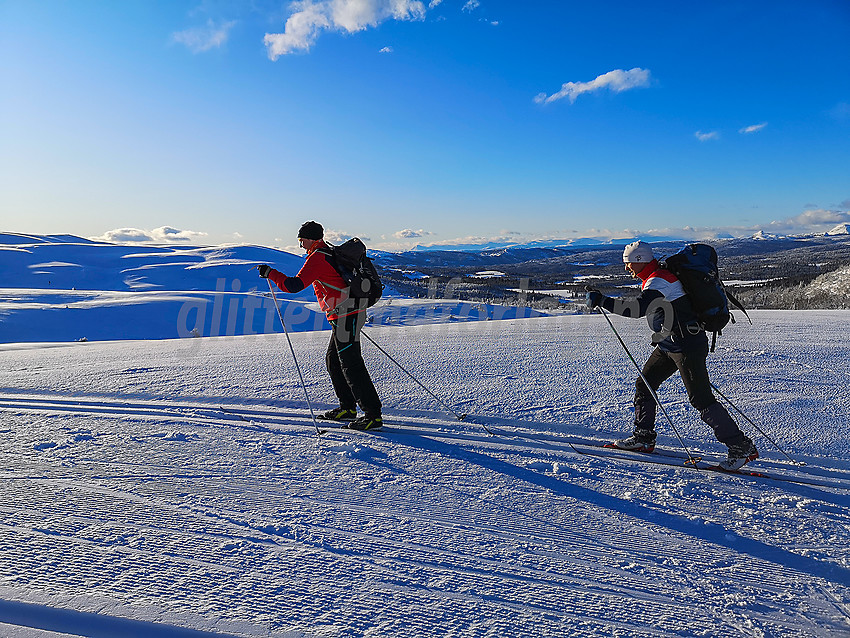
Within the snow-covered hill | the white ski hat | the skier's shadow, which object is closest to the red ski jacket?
the skier's shadow

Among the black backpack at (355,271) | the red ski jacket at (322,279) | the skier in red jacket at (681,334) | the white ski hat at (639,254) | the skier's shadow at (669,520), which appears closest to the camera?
the skier's shadow at (669,520)

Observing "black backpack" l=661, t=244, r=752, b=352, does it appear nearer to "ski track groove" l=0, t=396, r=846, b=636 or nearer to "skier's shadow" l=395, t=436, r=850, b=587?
"skier's shadow" l=395, t=436, r=850, b=587

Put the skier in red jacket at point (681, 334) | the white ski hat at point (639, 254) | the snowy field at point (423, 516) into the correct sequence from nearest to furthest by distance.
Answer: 1. the snowy field at point (423, 516)
2. the skier in red jacket at point (681, 334)
3. the white ski hat at point (639, 254)

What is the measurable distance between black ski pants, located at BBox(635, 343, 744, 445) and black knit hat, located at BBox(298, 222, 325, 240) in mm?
3108

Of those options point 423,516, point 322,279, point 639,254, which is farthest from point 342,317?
point 639,254

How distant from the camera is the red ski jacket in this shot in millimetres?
4082

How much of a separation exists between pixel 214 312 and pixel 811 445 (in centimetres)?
3759

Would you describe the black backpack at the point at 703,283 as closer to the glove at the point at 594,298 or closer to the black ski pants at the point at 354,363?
the glove at the point at 594,298

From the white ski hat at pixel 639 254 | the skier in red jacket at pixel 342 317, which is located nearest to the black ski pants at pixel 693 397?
the white ski hat at pixel 639 254

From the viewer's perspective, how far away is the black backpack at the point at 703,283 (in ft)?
10.8

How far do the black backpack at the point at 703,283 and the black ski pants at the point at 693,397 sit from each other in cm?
23

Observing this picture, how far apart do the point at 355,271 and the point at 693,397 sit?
9.61 ft

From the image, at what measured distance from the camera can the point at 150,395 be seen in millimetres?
5125

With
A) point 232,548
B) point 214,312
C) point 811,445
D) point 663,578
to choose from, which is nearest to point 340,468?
point 232,548
